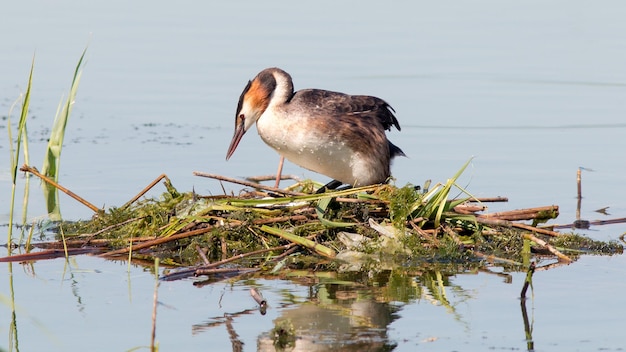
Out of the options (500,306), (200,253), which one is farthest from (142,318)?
(500,306)

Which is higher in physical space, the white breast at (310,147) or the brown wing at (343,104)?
the brown wing at (343,104)

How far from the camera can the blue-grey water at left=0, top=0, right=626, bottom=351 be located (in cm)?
559

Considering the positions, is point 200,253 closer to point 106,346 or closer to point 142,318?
point 142,318

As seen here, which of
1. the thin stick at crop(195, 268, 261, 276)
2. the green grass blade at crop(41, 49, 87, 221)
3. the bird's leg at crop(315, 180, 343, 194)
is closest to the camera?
the thin stick at crop(195, 268, 261, 276)

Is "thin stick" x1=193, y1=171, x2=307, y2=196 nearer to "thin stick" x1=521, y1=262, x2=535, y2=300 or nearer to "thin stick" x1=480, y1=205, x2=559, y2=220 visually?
"thin stick" x1=480, y1=205, x2=559, y2=220

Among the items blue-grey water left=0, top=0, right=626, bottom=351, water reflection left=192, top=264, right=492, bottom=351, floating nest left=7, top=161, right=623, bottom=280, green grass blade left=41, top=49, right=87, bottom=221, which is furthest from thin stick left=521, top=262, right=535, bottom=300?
green grass blade left=41, top=49, right=87, bottom=221

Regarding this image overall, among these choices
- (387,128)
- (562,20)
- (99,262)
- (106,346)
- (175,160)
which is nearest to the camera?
(106,346)

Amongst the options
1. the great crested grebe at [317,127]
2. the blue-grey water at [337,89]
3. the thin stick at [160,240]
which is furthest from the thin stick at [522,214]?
the thin stick at [160,240]

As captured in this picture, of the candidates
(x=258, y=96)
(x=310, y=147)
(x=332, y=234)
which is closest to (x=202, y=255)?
(x=332, y=234)

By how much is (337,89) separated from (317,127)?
450cm

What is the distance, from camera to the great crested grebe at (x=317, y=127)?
7.19 meters

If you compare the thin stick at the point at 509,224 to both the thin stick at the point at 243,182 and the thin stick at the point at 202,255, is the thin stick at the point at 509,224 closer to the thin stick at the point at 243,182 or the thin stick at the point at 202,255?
the thin stick at the point at 243,182

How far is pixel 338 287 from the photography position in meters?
6.32

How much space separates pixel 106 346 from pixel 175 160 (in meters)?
4.60
